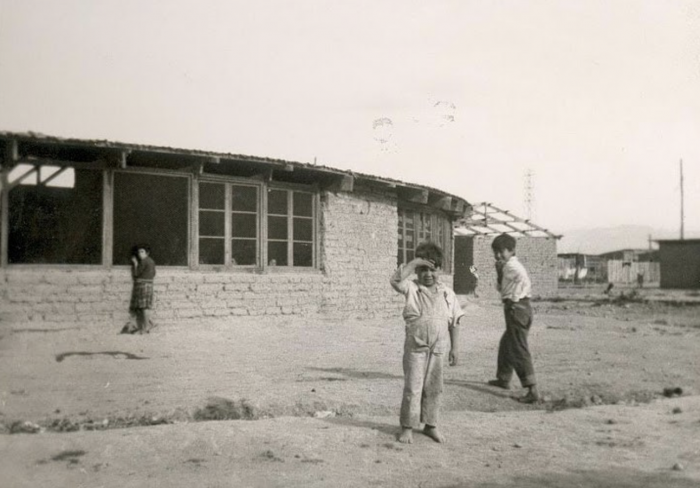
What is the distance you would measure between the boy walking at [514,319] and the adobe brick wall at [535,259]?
18.5 meters

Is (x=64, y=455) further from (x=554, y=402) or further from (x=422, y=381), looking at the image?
(x=554, y=402)

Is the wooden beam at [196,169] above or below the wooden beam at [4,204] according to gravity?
above

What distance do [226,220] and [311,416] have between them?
6.83 m

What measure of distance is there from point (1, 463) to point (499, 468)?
123 inches

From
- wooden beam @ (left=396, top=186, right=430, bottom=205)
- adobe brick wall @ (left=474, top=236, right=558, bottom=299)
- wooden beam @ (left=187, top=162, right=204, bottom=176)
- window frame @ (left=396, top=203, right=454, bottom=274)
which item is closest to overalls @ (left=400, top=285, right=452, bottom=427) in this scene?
wooden beam @ (left=187, top=162, right=204, bottom=176)

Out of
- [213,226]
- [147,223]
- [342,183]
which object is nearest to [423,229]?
[342,183]

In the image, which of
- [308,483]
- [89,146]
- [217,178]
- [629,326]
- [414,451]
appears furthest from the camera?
[629,326]

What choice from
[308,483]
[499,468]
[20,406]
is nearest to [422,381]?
[499,468]

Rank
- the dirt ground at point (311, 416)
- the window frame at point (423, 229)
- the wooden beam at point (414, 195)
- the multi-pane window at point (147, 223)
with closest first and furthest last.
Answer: the dirt ground at point (311, 416) < the multi-pane window at point (147, 223) < the wooden beam at point (414, 195) < the window frame at point (423, 229)

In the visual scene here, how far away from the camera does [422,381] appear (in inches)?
198

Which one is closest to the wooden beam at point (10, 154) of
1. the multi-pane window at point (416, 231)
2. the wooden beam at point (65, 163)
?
the wooden beam at point (65, 163)

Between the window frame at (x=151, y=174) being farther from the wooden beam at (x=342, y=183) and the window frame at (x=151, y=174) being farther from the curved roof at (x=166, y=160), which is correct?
the wooden beam at (x=342, y=183)

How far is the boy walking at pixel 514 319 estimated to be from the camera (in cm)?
641

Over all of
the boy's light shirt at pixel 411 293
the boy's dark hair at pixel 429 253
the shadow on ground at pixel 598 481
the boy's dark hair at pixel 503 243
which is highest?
the boy's dark hair at pixel 503 243
